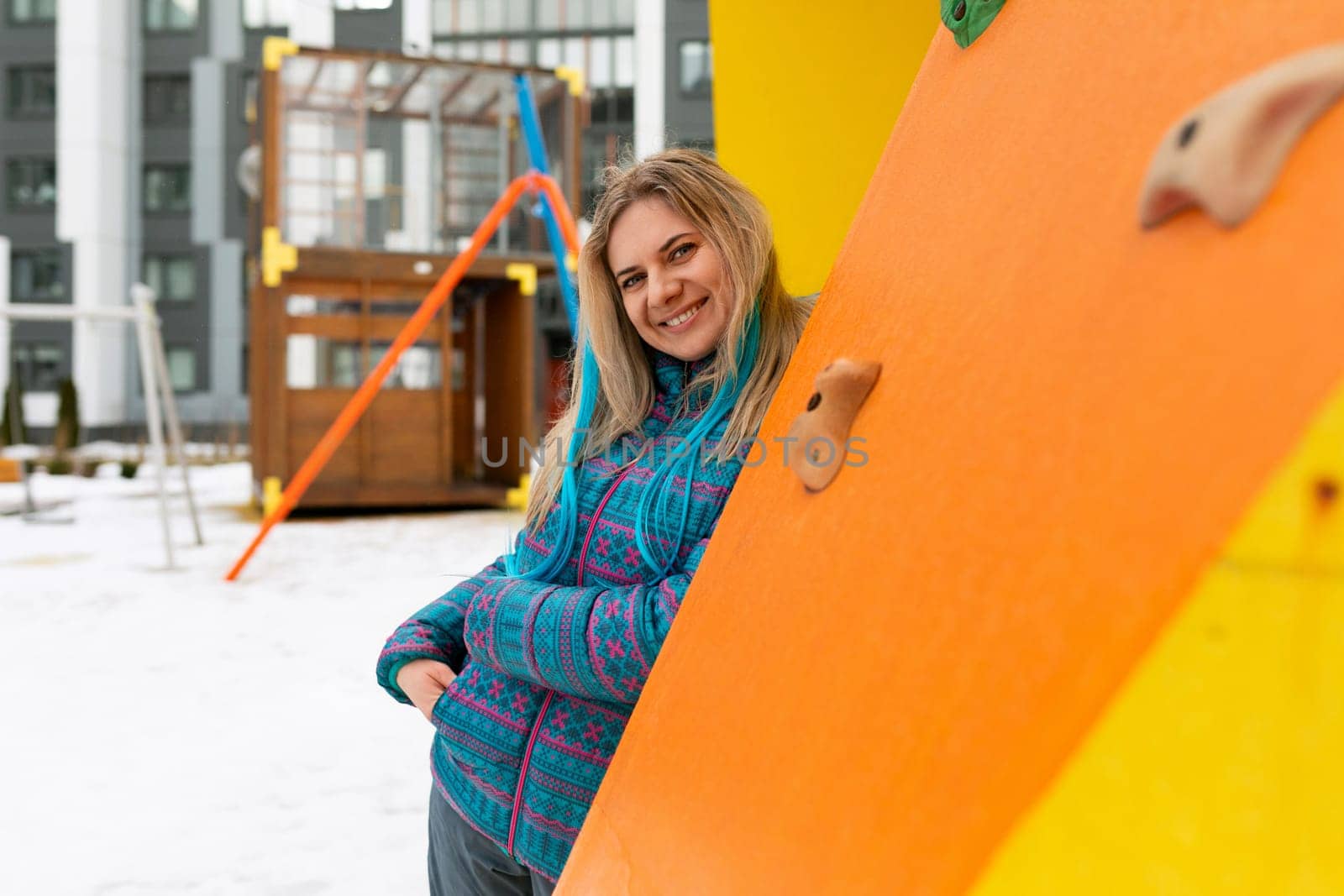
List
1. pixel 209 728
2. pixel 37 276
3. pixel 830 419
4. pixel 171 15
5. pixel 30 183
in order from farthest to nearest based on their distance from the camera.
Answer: pixel 171 15 < pixel 30 183 < pixel 37 276 < pixel 209 728 < pixel 830 419

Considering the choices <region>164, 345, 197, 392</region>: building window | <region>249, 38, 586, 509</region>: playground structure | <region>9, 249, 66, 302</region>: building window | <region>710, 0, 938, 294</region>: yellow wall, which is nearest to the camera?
<region>710, 0, 938, 294</region>: yellow wall

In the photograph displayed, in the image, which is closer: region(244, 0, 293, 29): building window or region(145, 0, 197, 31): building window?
region(244, 0, 293, 29): building window

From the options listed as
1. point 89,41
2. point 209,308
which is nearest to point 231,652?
point 209,308

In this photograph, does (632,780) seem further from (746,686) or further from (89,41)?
(89,41)

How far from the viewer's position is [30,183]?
19.5 m

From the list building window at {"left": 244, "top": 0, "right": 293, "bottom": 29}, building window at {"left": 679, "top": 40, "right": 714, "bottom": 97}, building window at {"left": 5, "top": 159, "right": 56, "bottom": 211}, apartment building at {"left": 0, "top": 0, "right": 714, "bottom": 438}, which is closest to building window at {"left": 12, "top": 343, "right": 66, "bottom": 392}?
apartment building at {"left": 0, "top": 0, "right": 714, "bottom": 438}

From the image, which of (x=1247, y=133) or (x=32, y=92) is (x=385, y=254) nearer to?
(x=1247, y=133)

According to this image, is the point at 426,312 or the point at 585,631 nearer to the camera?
the point at 585,631

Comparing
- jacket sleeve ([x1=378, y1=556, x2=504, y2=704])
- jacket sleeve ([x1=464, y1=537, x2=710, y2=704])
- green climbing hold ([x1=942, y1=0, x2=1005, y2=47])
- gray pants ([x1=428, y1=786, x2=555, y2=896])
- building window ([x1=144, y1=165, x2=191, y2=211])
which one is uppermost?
building window ([x1=144, y1=165, x2=191, y2=211])

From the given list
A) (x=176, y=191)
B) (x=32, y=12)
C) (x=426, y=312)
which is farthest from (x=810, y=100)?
(x=32, y=12)

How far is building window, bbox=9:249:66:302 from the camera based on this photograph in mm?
19172

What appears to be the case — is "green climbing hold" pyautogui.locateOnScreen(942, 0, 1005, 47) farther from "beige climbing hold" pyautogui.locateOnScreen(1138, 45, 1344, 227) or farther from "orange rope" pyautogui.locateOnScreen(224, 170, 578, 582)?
"orange rope" pyautogui.locateOnScreen(224, 170, 578, 582)

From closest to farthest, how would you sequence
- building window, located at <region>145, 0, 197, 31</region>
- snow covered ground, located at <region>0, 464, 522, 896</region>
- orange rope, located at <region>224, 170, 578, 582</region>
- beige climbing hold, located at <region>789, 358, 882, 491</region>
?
beige climbing hold, located at <region>789, 358, 882, 491</region>
snow covered ground, located at <region>0, 464, 522, 896</region>
orange rope, located at <region>224, 170, 578, 582</region>
building window, located at <region>145, 0, 197, 31</region>

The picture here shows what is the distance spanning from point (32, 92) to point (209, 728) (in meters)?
20.9
